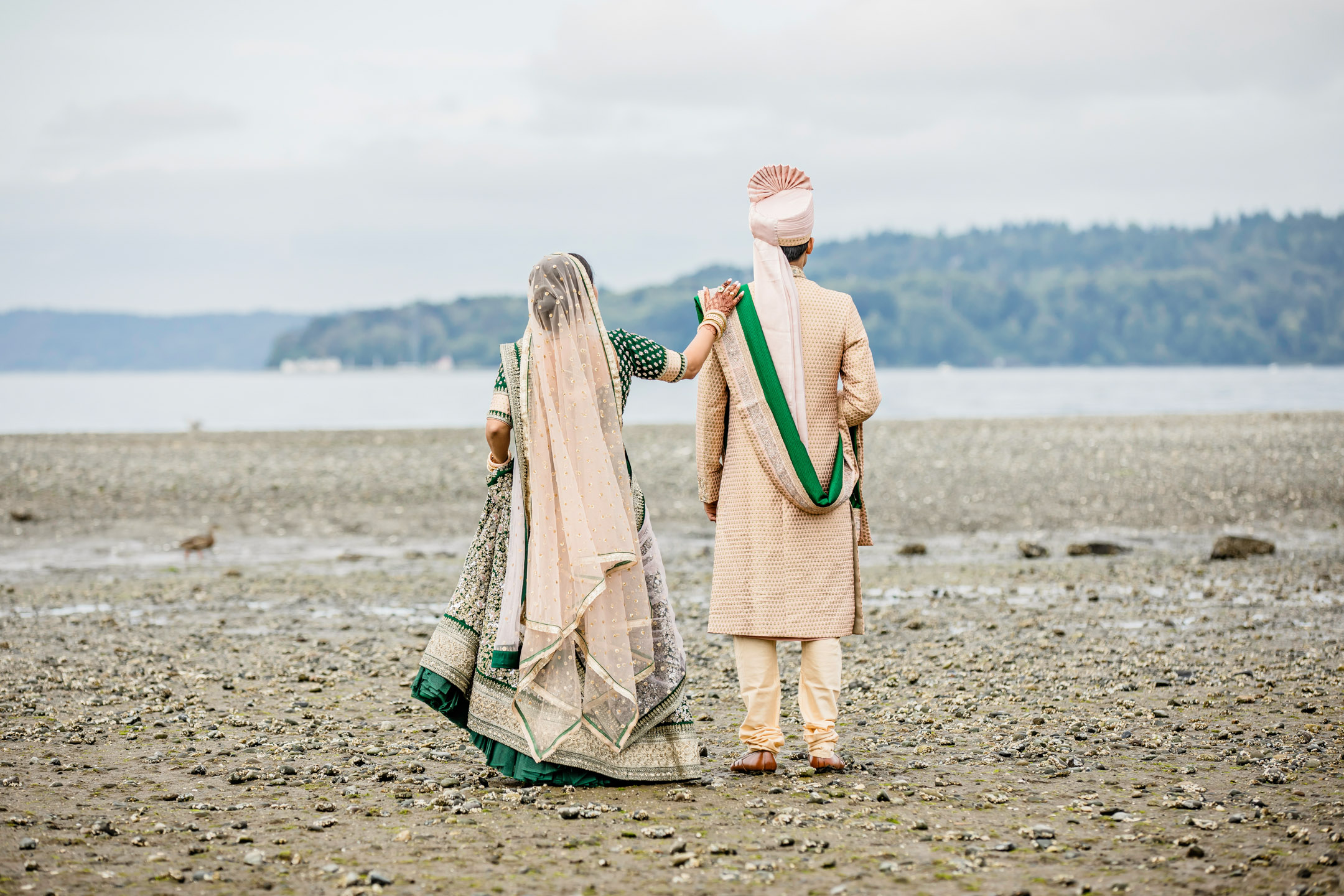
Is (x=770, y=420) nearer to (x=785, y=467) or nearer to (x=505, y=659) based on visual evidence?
(x=785, y=467)

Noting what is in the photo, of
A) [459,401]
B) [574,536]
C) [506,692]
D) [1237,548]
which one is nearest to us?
[574,536]

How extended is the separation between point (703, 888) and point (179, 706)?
4.01m

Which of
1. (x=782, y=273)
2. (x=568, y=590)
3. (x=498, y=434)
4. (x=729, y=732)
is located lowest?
(x=729, y=732)

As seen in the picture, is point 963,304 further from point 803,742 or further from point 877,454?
point 803,742

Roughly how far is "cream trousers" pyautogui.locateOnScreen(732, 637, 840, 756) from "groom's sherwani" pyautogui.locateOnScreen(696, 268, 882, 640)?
9 cm

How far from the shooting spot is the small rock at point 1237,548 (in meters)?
11.9

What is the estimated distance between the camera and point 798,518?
4969 millimetres

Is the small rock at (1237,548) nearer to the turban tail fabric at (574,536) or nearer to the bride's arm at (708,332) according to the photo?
the bride's arm at (708,332)

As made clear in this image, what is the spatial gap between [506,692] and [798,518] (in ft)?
4.63

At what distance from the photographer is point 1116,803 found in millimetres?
4512

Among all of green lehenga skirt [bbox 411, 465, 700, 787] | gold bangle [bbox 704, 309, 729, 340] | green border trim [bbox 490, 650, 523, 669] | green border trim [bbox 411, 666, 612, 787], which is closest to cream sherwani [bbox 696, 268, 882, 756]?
gold bangle [bbox 704, 309, 729, 340]

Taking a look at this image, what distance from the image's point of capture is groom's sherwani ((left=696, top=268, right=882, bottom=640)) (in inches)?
194

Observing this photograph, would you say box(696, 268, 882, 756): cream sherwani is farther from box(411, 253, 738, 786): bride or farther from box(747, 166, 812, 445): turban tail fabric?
box(411, 253, 738, 786): bride

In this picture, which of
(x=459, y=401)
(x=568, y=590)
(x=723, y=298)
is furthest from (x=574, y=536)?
(x=459, y=401)
